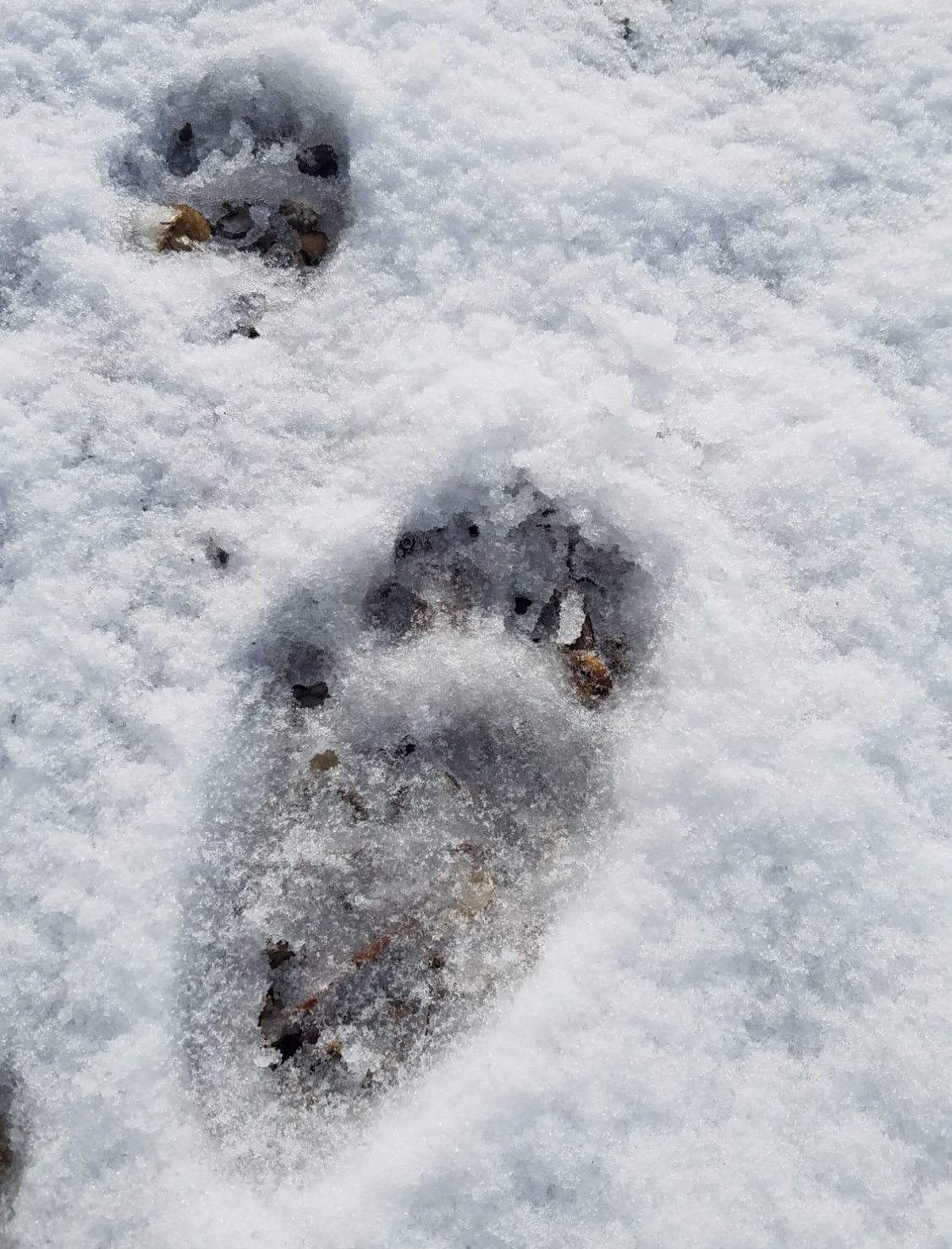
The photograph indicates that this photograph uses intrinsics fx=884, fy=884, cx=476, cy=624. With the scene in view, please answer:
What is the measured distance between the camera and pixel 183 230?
2217 millimetres

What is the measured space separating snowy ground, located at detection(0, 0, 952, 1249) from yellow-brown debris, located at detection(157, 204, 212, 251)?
0.05 meters

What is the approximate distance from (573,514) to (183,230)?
48.0 inches

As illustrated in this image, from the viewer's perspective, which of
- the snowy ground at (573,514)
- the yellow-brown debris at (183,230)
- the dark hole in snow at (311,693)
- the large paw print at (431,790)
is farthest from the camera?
the yellow-brown debris at (183,230)

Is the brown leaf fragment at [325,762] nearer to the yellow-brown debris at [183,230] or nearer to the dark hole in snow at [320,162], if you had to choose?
the yellow-brown debris at [183,230]

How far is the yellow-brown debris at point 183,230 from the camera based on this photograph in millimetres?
2199

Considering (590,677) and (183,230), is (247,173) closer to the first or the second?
(183,230)

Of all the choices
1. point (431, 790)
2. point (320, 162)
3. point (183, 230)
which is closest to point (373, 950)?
point (431, 790)

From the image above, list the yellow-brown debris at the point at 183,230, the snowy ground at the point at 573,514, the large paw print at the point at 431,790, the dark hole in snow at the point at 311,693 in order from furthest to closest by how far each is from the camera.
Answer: the yellow-brown debris at the point at 183,230
the dark hole in snow at the point at 311,693
the large paw print at the point at 431,790
the snowy ground at the point at 573,514

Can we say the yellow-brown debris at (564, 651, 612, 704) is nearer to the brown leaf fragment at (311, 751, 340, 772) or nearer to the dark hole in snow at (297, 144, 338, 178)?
the brown leaf fragment at (311, 751, 340, 772)

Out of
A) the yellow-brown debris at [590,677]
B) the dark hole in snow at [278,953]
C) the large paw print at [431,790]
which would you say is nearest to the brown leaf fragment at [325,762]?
the large paw print at [431,790]

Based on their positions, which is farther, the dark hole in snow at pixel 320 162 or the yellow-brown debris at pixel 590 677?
the dark hole in snow at pixel 320 162

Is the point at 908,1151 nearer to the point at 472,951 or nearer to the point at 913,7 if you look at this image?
the point at 472,951

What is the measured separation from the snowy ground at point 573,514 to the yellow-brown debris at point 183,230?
0.16ft

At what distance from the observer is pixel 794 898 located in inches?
73.5
